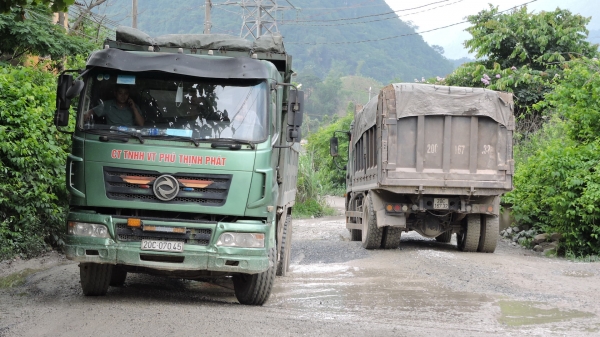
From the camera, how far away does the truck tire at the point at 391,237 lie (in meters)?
13.4

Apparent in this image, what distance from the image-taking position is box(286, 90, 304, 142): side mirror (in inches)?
304

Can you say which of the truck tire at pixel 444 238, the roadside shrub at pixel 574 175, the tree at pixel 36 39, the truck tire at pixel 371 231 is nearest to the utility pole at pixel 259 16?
the tree at pixel 36 39

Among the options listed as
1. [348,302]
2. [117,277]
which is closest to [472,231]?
[348,302]

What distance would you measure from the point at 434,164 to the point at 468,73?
Result: 1443 centimetres

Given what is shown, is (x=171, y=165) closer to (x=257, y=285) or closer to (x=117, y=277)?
(x=257, y=285)

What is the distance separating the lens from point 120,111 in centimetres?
725

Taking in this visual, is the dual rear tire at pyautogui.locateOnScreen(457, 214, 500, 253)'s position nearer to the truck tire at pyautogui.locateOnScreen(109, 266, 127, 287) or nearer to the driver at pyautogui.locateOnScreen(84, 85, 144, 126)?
the truck tire at pyautogui.locateOnScreen(109, 266, 127, 287)

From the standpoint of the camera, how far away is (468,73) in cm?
2584

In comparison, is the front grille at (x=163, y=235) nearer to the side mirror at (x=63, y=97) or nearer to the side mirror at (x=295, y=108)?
the side mirror at (x=63, y=97)

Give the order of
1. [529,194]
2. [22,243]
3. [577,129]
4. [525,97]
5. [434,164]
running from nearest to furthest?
1. [22,243]
2. [434,164]
3. [577,129]
4. [529,194]
5. [525,97]

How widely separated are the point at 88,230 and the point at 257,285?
5.97 feet

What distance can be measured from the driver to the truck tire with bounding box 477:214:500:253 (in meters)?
7.75

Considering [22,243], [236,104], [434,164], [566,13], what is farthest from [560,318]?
[566,13]

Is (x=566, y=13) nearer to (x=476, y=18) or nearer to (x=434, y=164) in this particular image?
(x=476, y=18)
